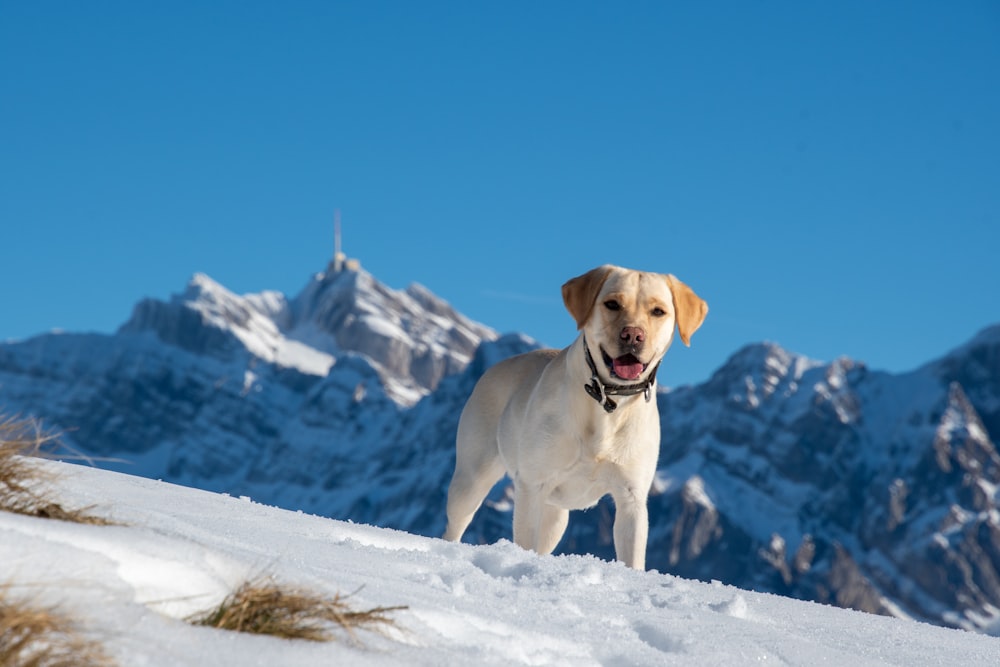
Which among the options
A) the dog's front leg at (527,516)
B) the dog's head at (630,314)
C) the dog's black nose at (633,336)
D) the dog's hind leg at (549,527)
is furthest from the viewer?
the dog's hind leg at (549,527)

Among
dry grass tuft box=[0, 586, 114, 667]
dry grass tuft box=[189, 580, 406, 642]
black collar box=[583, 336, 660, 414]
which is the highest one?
black collar box=[583, 336, 660, 414]

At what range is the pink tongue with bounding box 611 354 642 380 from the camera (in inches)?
313

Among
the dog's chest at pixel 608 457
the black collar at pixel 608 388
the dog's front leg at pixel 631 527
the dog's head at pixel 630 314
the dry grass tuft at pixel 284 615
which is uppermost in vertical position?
the dog's head at pixel 630 314

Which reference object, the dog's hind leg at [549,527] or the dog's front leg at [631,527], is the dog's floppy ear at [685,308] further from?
the dog's hind leg at [549,527]

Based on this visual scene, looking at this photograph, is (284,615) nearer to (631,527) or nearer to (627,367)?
(627,367)

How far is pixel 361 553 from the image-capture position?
18.2ft

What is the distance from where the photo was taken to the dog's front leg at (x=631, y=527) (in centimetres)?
858

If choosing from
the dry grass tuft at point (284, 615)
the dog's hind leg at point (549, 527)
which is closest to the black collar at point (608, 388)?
the dog's hind leg at point (549, 527)

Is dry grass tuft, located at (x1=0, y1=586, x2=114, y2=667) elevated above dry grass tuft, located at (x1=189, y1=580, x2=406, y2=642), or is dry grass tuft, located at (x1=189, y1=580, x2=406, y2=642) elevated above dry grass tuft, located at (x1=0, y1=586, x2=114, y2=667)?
dry grass tuft, located at (x1=189, y1=580, x2=406, y2=642)

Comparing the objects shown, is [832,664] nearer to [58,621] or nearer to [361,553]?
[361,553]

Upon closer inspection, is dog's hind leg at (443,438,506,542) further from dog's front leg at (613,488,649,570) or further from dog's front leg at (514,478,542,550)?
dog's front leg at (613,488,649,570)

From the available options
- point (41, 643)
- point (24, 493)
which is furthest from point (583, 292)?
point (41, 643)

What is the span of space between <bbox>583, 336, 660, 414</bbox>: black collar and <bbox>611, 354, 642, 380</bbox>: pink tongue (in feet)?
0.49

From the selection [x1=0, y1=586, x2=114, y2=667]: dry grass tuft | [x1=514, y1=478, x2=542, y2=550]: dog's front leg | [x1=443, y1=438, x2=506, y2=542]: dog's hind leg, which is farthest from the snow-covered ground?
[x1=443, y1=438, x2=506, y2=542]: dog's hind leg
